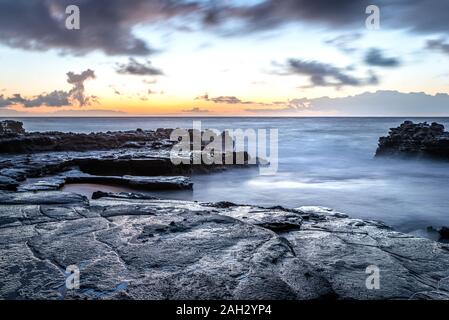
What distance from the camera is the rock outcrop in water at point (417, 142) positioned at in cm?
2030

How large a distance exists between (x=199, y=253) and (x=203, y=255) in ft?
0.25

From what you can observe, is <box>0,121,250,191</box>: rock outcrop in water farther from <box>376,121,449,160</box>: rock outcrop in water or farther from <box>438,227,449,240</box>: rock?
<box>376,121,449,160</box>: rock outcrop in water

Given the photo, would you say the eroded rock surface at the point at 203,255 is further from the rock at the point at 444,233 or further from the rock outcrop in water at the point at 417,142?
the rock outcrop in water at the point at 417,142

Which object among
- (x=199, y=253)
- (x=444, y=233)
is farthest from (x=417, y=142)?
(x=199, y=253)

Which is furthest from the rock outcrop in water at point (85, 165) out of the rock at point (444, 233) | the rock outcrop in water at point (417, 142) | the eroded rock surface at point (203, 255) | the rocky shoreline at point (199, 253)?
the rock outcrop in water at point (417, 142)

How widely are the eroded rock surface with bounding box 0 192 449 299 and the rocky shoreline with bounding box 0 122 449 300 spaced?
12 mm

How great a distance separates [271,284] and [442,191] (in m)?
13.2

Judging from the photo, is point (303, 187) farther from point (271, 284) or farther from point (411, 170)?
point (271, 284)

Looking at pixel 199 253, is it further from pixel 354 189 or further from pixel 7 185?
pixel 354 189

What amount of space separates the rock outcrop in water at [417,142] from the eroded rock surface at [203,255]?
16971mm

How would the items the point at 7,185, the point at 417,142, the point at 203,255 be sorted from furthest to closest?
1. the point at 417,142
2. the point at 7,185
3. the point at 203,255

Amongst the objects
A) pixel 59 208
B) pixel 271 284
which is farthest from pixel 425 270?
pixel 59 208

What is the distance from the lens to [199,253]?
4.16 m

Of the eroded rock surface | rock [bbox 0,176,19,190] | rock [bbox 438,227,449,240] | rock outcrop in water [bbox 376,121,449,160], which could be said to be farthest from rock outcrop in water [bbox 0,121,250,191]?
rock outcrop in water [bbox 376,121,449,160]
